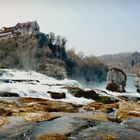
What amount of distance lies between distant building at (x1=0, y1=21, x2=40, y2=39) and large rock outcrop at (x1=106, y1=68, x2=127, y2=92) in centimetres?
6306

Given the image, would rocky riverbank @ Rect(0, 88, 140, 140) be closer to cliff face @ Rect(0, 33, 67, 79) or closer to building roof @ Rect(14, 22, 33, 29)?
cliff face @ Rect(0, 33, 67, 79)

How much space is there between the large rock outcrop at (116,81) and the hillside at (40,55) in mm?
29785

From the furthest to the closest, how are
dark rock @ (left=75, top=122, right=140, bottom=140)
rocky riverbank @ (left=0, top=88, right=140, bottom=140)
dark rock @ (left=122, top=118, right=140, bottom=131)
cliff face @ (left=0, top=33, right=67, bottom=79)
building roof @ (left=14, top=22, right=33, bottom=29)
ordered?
building roof @ (left=14, top=22, right=33, bottom=29) → cliff face @ (left=0, top=33, right=67, bottom=79) → dark rock @ (left=122, top=118, right=140, bottom=131) → rocky riverbank @ (left=0, top=88, right=140, bottom=140) → dark rock @ (left=75, top=122, right=140, bottom=140)

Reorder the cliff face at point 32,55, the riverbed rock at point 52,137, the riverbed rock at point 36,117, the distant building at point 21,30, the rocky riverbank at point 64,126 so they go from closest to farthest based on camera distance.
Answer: the riverbed rock at point 52,137 → the rocky riverbank at point 64,126 → the riverbed rock at point 36,117 → the cliff face at point 32,55 → the distant building at point 21,30

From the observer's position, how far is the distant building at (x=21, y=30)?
160m

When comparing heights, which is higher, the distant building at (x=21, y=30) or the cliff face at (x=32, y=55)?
the distant building at (x=21, y=30)

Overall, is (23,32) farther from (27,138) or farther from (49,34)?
(27,138)

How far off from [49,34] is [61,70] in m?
28.5

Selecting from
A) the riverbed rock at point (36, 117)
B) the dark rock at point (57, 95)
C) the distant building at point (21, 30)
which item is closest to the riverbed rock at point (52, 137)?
the riverbed rock at point (36, 117)

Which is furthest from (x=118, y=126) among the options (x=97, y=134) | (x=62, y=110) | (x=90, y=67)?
(x=90, y=67)

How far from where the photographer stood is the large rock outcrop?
3926 inches

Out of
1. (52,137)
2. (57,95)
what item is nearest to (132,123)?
(52,137)

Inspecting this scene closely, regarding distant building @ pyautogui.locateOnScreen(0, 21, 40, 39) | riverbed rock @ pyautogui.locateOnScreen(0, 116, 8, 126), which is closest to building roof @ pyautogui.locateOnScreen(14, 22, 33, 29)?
distant building @ pyautogui.locateOnScreen(0, 21, 40, 39)

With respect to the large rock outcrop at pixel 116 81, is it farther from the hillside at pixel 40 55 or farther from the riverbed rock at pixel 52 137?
the riverbed rock at pixel 52 137
